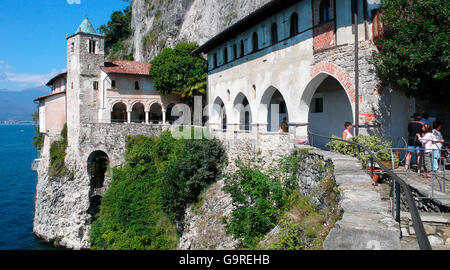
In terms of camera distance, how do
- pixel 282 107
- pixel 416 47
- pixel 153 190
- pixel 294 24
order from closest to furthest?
pixel 416 47
pixel 294 24
pixel 153 190
pixel 282 107

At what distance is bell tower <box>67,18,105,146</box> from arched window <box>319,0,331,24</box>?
22499 millimetres

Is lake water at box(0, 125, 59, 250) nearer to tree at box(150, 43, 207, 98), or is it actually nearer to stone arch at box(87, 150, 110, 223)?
stone arch at box(87, 150, 110, 223)

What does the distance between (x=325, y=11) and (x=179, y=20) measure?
1085 inches

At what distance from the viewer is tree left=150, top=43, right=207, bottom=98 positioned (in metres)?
30.5

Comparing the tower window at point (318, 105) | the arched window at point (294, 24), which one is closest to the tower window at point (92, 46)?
the arched window at point (294, 24)

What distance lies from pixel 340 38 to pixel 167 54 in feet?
73.5

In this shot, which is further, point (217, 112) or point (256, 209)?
point (217, 112)

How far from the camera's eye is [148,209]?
69.3 feet

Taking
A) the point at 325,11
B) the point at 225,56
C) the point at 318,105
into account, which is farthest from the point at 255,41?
the point at 325,11

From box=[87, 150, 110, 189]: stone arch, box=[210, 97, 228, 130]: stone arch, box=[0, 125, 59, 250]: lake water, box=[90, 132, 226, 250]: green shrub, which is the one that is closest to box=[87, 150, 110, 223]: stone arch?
box=[87, 150, 110, 189]: stone arch

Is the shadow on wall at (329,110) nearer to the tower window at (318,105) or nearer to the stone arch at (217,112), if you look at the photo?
the tower window at (318,105)

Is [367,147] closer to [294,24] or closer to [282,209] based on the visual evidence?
[282,209]

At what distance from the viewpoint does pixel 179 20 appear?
124 feet

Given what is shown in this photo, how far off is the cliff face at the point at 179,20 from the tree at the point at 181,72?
10.8ft
